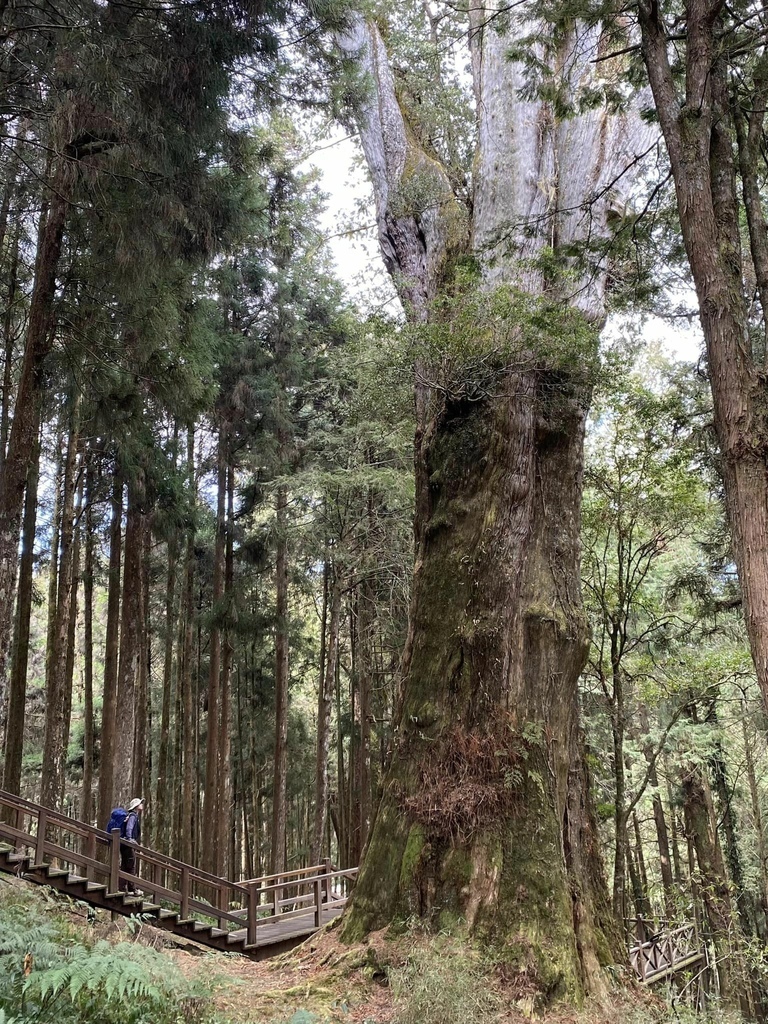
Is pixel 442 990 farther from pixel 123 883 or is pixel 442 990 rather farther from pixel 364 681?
pixel 364 681

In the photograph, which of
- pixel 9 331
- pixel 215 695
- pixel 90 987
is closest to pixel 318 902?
pixel 215 695

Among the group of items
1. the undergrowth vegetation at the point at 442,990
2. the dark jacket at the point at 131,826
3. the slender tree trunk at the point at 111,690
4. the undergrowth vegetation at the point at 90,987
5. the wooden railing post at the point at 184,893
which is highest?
the slender tree trunk at the point at 111,690

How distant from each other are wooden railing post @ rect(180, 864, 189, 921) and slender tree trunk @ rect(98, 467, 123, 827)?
227 cm

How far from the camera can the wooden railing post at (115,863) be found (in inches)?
347

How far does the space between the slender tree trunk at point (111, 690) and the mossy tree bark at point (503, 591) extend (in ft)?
23.4

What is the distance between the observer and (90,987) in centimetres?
→ 346

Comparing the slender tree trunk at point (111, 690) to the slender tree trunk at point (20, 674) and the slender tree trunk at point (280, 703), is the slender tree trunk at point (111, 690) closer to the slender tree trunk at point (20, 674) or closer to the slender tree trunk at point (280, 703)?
the slender tree trunk at point (20, 674)

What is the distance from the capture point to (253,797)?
2127 centimetres

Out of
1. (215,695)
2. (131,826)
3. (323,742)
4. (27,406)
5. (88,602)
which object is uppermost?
(27,406)

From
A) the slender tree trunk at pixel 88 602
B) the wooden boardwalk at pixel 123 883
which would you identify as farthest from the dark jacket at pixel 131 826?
the slender tree trunk at pixel 88 602

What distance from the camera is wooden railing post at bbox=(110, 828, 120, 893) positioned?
8.80m

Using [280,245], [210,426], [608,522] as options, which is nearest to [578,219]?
[608,522]

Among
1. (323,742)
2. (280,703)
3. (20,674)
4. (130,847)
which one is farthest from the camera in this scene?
(280,703)

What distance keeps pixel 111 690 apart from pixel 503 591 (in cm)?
905
